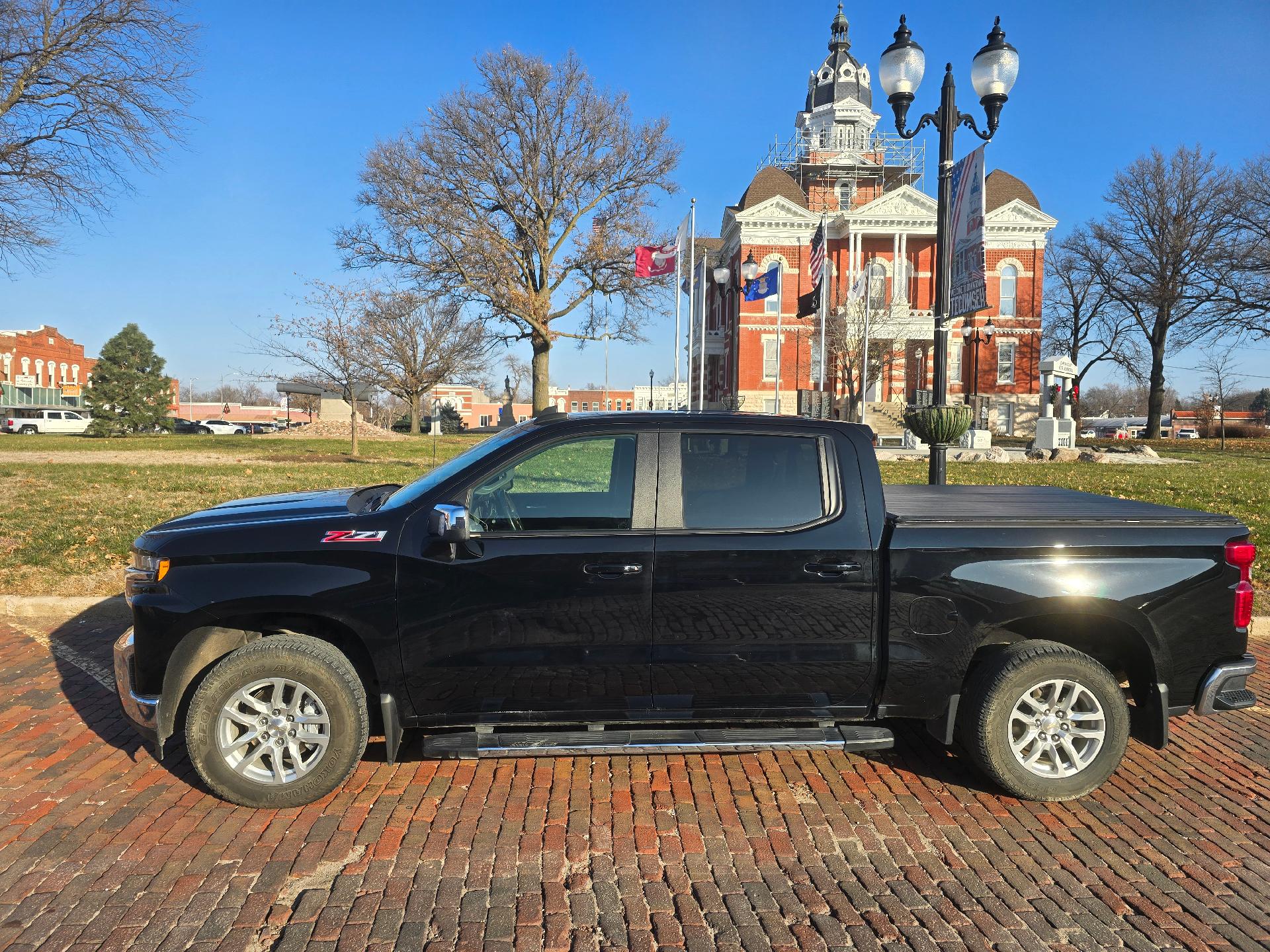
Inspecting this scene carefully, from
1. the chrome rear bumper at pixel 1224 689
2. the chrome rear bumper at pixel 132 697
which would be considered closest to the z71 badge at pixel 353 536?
the chrome rear bumper at pixel 132 697

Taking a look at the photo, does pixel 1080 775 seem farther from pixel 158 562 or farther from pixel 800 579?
pixel 158 562

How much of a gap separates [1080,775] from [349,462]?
20.6 m

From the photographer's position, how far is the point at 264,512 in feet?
14.0

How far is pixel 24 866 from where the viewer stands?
3322 mm

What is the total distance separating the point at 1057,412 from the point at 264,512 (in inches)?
1577

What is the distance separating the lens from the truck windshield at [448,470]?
159 inches

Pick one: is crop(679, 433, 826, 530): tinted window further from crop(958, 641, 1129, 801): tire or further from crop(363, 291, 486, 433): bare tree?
crop(363, 291, 486, 433): bare tree

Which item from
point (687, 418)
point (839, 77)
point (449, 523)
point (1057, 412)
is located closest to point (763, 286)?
point (1057, 412)

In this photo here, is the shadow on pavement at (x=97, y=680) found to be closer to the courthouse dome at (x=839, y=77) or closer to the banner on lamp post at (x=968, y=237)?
the banner on lamp post at (x=968, y=237)

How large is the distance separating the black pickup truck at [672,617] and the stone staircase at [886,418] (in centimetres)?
4041

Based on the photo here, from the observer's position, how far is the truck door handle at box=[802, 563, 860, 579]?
3.90 m

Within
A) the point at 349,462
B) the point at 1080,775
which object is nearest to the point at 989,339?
the point at 349,462

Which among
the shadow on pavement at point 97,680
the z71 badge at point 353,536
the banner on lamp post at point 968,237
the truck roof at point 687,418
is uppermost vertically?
the banner on lamp post at point 968,237

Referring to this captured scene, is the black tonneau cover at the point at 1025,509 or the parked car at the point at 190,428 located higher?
the parked car at the point at 190,428
